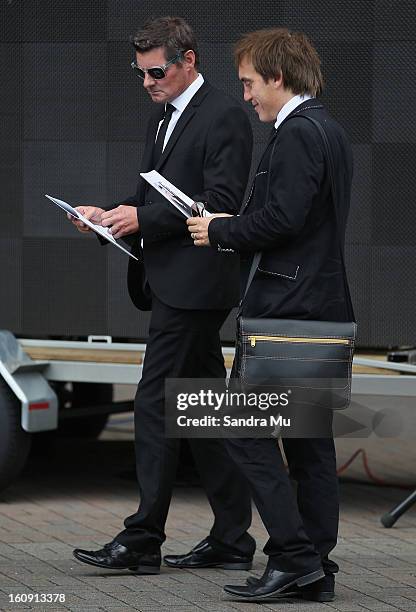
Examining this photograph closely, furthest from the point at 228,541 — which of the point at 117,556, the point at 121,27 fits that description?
the point at 121,27

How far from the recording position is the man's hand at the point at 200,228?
14.5ft

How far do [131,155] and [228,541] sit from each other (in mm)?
1960

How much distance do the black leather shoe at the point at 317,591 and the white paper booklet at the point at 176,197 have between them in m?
1.22

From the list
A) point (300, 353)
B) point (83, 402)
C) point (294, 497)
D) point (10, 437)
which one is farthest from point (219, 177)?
point (83, 402)

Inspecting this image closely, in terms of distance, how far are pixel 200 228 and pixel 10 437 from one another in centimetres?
207

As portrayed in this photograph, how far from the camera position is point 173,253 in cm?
483

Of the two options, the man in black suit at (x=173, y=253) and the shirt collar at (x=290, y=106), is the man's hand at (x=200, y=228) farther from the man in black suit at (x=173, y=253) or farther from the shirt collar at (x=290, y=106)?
the shirt collar at (x=290, y=106)

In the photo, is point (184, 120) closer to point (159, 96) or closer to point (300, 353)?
point (159, 96)

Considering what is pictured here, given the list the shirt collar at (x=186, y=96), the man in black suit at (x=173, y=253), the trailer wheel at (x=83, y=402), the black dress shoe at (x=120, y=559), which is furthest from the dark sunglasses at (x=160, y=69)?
the trailer wheel at (x=83, y=402)

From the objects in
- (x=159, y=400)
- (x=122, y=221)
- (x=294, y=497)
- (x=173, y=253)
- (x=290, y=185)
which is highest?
(x=290, y=185)

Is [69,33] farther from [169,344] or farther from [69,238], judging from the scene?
[169,344]

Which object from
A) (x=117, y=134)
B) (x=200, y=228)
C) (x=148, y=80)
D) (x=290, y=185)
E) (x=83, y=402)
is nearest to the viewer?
(x=290, y=185)

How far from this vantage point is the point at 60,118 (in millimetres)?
6141

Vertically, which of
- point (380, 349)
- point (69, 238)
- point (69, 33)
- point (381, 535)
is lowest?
point (381, 535)
